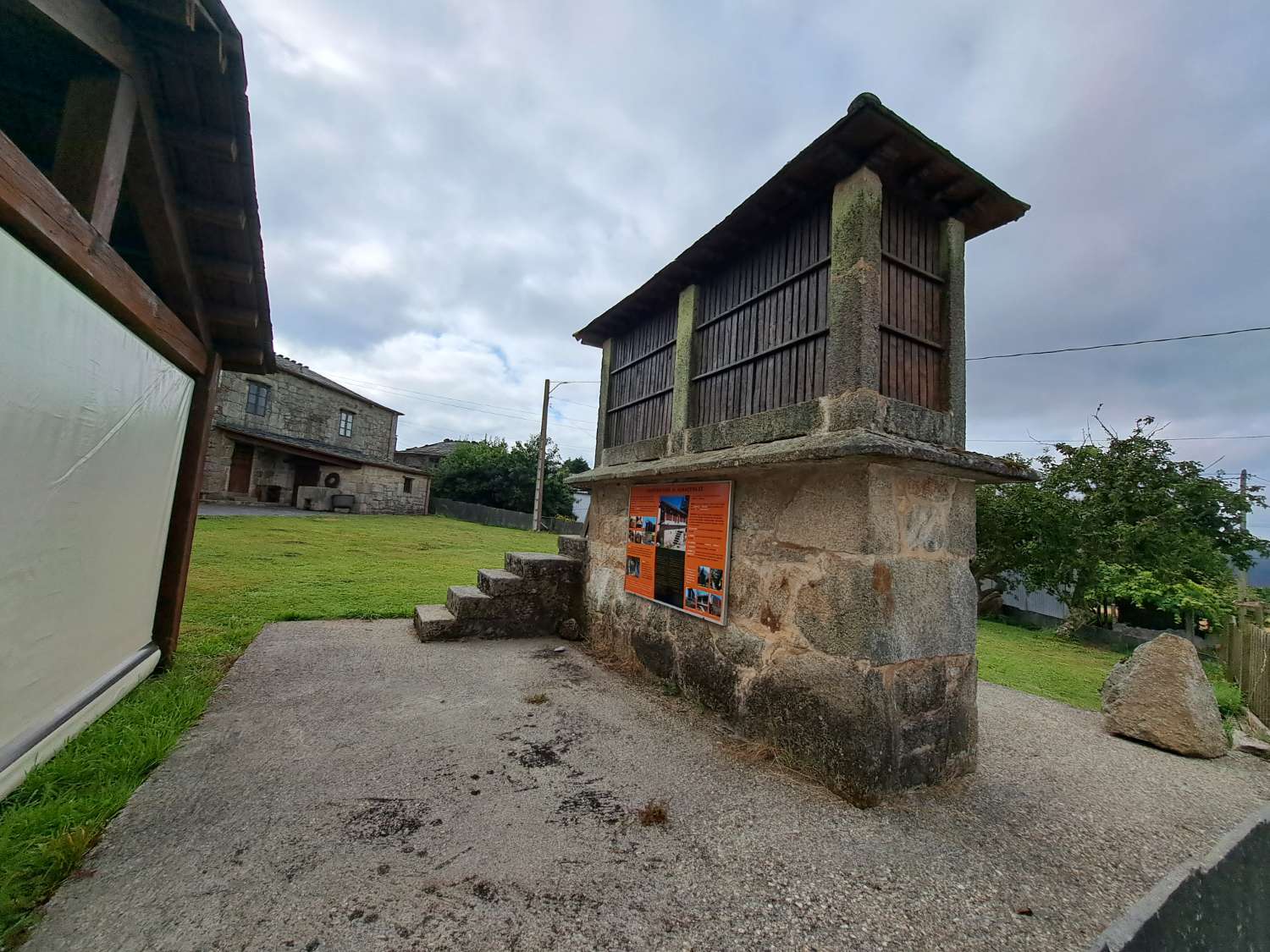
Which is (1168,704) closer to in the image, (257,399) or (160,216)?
(160,216)

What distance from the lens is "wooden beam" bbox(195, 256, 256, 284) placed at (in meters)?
3.68

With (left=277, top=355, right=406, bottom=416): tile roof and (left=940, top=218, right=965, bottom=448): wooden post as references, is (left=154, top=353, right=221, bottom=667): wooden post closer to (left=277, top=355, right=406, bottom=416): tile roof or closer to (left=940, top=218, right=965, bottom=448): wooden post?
(left=940, top=218, right=965, bottom=448): wooden post

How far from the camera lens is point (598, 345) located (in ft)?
21.6

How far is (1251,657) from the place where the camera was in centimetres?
548

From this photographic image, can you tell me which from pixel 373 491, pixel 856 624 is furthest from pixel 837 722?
pixel 373 491

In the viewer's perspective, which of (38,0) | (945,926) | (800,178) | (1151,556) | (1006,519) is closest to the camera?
(945,926)

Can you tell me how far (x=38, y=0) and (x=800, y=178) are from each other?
12.3 ft

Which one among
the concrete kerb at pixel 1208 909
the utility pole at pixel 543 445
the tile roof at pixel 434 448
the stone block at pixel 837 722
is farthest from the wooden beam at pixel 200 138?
the tile roof at pixel 434 448

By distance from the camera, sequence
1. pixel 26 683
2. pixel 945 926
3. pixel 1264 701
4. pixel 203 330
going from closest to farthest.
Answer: pixel 945 926, pixel 26 683, pixel 203 330, pixel 1264 701

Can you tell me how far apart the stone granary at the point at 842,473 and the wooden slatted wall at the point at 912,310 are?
14mm

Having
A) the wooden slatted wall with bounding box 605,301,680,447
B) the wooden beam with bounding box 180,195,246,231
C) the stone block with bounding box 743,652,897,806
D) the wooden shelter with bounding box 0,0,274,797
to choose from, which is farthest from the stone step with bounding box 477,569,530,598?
the wooden beam with bounding box 180,195,246,231

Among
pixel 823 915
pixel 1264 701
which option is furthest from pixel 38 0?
pixel 1264 701

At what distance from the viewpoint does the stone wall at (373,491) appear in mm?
20781

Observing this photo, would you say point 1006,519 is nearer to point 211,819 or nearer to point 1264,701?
point 1264,701
